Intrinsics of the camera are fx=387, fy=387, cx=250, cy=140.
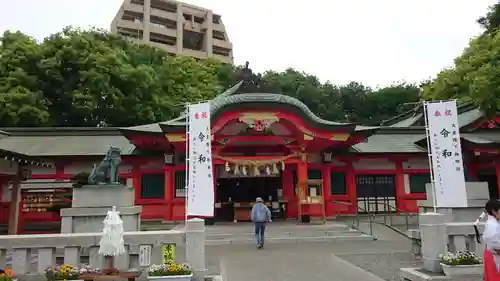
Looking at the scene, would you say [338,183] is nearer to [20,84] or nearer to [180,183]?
[180,183]

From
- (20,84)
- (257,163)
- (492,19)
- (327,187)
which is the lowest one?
(327,187)

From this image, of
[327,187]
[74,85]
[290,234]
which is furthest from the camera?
[74,85]

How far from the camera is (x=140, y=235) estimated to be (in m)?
7.16

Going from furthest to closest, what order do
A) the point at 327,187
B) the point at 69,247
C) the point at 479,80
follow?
1. the point at 327,187
2. the point at 479,80
3. the point at 69,247

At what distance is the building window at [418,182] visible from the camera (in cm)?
1972

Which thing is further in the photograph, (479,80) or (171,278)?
(479,80)

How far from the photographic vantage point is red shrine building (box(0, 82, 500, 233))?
16906 mm

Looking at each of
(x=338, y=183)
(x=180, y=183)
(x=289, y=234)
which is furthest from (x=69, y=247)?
(x=338, y=183)

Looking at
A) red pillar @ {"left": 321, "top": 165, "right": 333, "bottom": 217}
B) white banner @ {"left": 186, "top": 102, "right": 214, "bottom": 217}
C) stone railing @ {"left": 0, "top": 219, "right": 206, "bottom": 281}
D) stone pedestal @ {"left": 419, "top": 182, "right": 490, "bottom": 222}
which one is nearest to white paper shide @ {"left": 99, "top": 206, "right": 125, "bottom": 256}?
stone railing @ {"left": 0, "top": 219, "right": 206, "bottom": 281}

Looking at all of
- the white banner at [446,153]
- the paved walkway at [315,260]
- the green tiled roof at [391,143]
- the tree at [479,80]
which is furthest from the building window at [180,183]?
the tree at [479,80]

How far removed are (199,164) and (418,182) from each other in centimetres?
1381

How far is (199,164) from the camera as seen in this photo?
1041 centimetres

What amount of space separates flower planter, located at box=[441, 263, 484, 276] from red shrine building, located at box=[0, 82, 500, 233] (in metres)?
9.18

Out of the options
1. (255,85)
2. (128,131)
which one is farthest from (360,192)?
(128,131)
